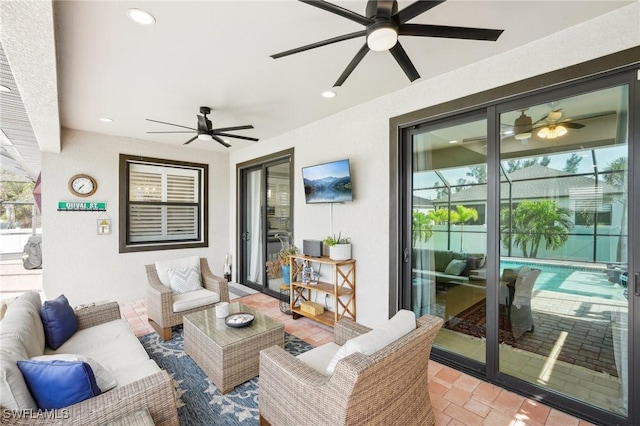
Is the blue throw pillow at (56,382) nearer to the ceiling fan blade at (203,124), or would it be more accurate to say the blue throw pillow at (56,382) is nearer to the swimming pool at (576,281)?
the ceiling fan blade at (203,124)

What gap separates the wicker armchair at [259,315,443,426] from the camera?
131 cm

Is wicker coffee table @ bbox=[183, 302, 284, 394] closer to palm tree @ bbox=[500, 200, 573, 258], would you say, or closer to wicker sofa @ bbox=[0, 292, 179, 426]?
wicker sofa @ bbox=[0, 292, 179, 426]

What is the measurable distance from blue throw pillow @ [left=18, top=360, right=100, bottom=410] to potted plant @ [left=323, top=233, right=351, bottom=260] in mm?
2444

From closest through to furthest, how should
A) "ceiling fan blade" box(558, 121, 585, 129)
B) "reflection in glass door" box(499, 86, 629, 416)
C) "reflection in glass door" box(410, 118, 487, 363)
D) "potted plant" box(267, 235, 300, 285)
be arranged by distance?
"reflection in glass door" box(499, 86, 629, 416)
"ceiling fan blade" box(558, 121, 585, 129)
"reflection in glass door" box(410, 118, 487, 363)
"potted plant" box(267, 235, 300, 285)

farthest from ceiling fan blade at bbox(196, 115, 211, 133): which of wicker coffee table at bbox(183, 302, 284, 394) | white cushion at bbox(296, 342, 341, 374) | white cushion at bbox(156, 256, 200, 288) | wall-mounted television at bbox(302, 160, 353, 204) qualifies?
white cushion at bbox(296, 342, 341, 374)

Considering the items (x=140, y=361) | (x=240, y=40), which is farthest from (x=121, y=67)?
(x=140, y=361)

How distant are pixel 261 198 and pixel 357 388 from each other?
14.4 feet

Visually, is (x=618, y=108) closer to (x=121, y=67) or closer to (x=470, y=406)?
(x=470, y=406)

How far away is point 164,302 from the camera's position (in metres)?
3.23

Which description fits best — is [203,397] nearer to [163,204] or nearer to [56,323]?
[56,323]

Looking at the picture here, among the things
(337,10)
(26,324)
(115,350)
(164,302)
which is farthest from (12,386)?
(337,10)

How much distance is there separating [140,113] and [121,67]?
129cm

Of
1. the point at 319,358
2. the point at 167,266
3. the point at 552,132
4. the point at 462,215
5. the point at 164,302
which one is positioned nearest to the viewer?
the point at 319,358

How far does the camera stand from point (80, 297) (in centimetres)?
446
